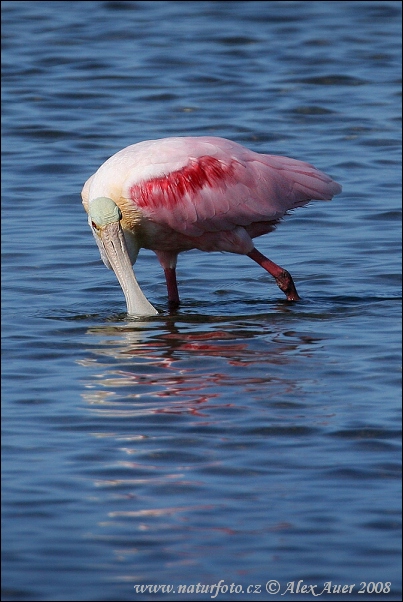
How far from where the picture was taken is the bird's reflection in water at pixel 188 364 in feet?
22.3

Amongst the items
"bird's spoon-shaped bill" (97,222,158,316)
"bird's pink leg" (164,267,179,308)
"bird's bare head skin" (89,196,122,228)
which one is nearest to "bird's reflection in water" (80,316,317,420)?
"bird's spoon-shaped bill" (97,222,158,316)

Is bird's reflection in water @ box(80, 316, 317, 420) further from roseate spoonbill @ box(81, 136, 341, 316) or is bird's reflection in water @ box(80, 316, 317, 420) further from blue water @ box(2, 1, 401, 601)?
roseate spoonbill @ box(81, 136, 341, 316)

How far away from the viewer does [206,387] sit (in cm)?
705

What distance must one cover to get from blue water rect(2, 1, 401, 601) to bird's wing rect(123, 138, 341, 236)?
610 millimetres

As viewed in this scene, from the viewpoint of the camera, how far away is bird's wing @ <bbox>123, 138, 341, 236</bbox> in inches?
357

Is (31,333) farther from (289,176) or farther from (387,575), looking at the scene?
(387,575)

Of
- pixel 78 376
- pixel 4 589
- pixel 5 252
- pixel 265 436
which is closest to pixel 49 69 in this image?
pixel 5 252

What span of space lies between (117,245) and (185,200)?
0.57 meters

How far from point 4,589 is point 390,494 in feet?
5.26

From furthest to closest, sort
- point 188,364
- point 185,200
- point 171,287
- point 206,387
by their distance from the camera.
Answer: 1. point 171,287
2. point 185,200
3. point 188,364
4. point 206,387

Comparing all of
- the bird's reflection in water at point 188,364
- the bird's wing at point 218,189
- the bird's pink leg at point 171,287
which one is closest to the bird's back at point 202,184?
the bird's wing at point 218,189

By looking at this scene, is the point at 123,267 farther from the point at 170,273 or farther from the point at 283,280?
the point at 283,280

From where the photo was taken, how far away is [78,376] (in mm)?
7312

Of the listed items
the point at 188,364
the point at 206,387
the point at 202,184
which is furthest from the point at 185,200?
the point at 206,387
